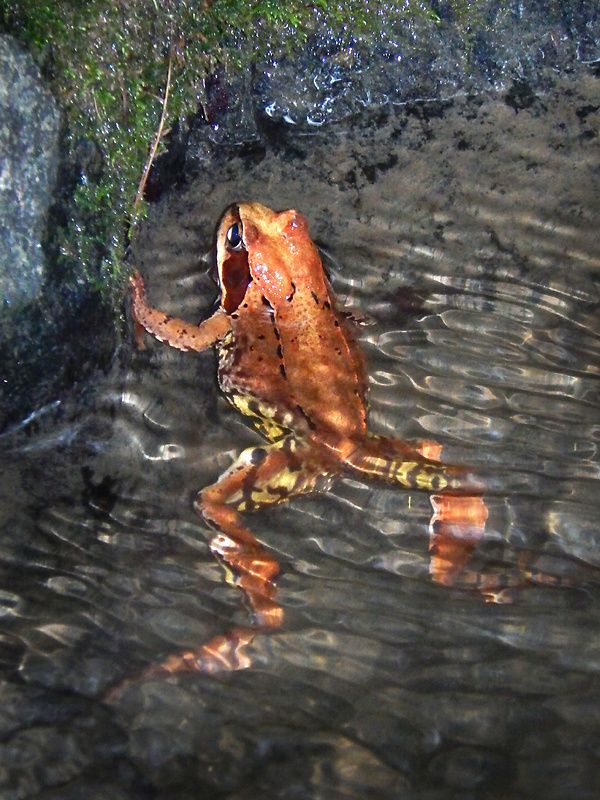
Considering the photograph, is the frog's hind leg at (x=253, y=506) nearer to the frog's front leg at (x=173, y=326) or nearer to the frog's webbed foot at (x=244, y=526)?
the frog's webbed foot at (x=244, y=526)

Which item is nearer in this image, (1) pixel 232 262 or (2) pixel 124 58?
(2) pixel 124 58

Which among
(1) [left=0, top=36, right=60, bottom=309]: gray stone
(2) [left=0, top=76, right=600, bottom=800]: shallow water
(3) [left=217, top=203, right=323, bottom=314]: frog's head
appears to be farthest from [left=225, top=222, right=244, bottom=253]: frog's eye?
(1) [left=0, top=36, right=60, bottom=309]: gray stone

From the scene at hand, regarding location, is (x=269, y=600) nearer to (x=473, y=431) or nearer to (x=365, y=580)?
(x=365, y=580)

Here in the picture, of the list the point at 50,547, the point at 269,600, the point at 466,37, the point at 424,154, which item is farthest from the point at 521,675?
the point at 466,37

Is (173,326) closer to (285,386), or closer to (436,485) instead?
(285,386)

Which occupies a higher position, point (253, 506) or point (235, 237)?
point (235, 237)

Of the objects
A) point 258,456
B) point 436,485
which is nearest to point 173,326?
point 258,456
